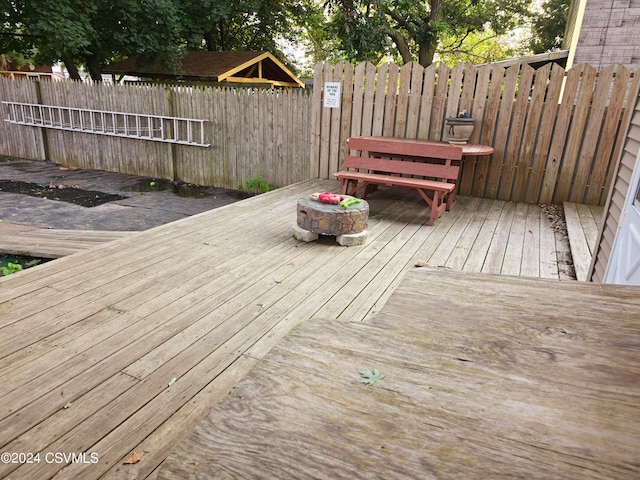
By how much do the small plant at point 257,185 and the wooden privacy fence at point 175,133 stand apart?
7cm

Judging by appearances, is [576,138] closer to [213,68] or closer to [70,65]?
[213,68]

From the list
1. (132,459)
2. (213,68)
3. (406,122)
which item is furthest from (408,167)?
(213,68)

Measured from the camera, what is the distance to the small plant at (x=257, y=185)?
7.99 m

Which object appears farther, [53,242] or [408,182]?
[408,182]

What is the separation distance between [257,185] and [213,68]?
700cm

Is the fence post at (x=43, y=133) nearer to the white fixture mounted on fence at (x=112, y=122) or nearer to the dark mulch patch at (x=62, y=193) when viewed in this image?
the white fixture mounted on fence at (x=112, y=122)

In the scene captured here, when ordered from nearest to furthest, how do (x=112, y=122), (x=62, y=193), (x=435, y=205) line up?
(x=435, y=205) → (x=62, y=193) → (x=112, y=122)

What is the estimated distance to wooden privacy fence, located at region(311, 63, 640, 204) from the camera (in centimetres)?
529

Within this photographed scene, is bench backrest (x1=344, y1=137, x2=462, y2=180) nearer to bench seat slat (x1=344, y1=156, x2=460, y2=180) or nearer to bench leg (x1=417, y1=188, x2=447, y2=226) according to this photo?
bench seat slat (x1=344, y1=156, x2=460, y2=180)

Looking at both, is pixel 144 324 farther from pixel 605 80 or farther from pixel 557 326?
pixel 605 80

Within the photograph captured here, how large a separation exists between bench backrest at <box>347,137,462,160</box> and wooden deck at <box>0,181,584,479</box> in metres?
0.78

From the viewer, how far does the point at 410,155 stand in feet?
18.1

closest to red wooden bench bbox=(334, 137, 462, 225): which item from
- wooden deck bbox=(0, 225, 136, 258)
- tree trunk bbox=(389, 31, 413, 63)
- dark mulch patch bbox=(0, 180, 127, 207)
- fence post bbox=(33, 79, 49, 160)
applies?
wooden deck bbox=(0, 225, 136, 258)

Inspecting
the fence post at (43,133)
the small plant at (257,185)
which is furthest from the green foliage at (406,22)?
the fence post at (43,133)
